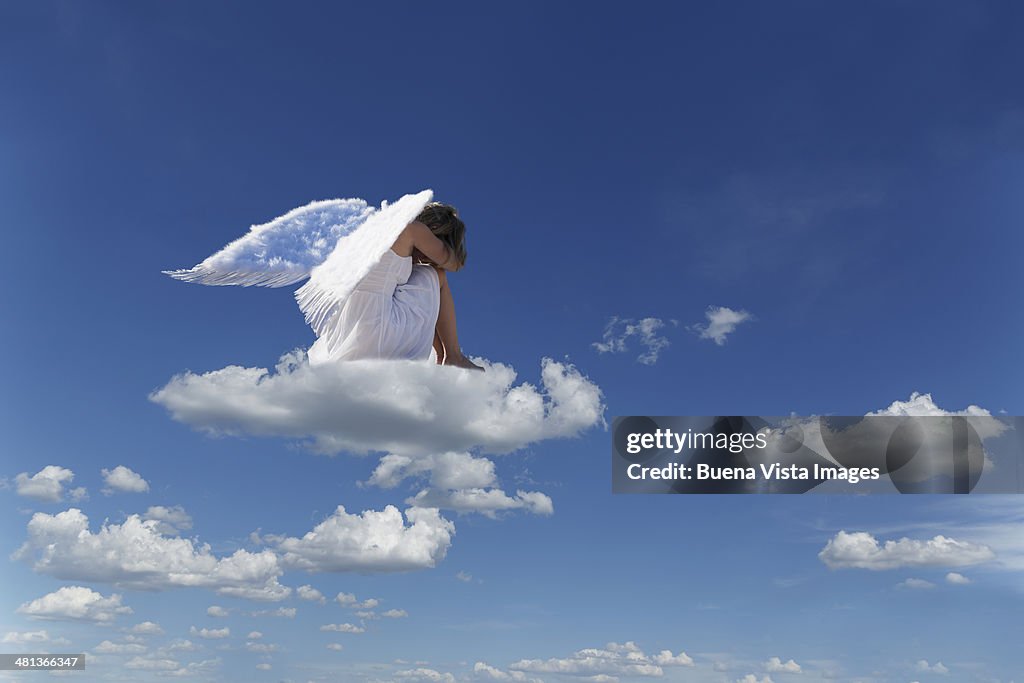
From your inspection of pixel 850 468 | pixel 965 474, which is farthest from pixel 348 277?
pixel 965 474

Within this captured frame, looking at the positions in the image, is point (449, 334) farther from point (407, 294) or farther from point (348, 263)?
point (348, 263)

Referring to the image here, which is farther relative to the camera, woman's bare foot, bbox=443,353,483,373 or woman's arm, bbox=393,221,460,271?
woman's bare foot, bbox=443,353,483,373

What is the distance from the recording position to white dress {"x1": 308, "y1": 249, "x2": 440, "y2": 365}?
6.41m

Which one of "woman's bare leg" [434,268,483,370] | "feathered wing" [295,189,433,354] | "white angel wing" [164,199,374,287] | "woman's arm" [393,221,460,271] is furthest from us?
"woman's bare leg" [434,268,483,370]

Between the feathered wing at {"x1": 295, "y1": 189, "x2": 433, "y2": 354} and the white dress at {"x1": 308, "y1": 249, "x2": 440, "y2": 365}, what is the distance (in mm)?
114

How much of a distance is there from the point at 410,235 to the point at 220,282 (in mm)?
1467

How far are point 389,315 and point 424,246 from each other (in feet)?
1.99

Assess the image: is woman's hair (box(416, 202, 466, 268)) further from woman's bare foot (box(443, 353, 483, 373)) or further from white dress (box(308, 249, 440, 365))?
woman's bare foot (box(443, 353, 483, 373))

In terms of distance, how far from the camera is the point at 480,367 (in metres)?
7.21

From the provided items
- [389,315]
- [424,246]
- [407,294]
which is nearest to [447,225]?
[424,246]

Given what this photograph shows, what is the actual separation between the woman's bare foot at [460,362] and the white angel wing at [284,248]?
1.37m

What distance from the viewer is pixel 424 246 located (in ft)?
21.5

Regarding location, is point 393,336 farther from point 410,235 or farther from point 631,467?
point 631,467

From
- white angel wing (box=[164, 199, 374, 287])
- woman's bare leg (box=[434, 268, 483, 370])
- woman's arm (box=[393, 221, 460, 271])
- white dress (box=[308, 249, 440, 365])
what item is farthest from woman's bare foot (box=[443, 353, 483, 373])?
white angel wing (box=[164, 199, 374, 287])
